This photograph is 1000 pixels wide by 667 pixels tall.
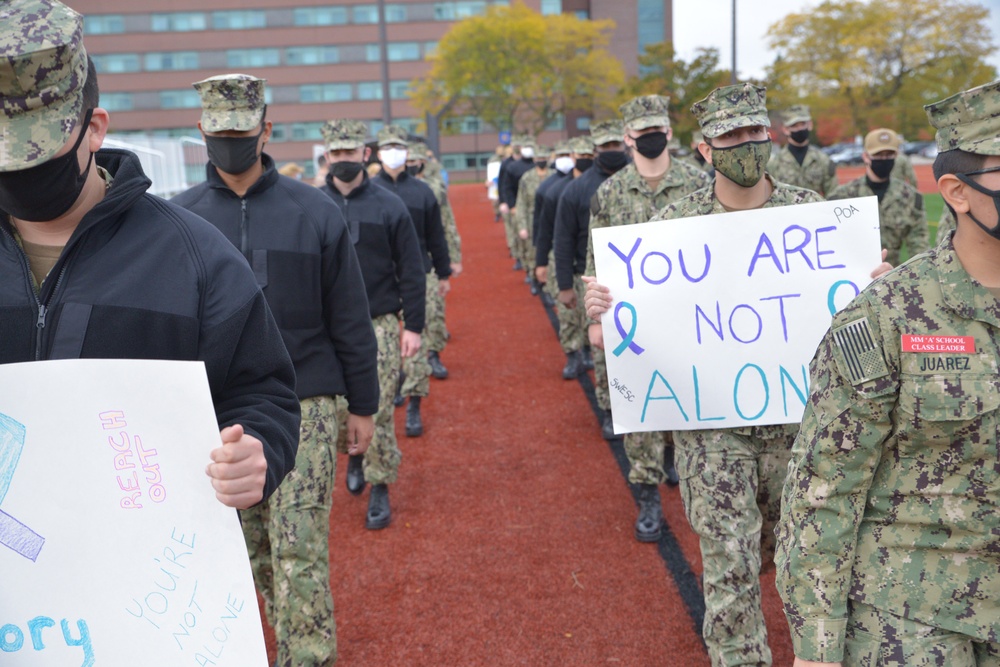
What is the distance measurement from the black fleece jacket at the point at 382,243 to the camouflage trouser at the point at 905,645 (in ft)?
13.8

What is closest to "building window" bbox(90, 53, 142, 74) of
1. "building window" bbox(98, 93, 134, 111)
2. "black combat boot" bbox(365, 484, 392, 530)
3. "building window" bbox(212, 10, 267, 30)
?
"building window" bbox(98, 93, 134, 111)

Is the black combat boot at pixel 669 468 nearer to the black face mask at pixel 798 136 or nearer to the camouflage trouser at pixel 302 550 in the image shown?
the camouflage trouser at pixel 302 550

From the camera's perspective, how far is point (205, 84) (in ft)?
12.5

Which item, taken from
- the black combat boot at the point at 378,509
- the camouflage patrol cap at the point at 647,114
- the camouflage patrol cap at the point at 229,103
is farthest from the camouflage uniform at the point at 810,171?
the camouflage patrol cap at the point at 229,103

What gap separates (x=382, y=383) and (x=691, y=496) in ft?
9.47

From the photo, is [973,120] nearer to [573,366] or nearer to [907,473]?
[907,473]

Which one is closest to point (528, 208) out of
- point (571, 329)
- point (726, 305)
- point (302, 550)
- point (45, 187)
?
point (571, 329)

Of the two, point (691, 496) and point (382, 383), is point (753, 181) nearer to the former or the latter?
point (691, 496)

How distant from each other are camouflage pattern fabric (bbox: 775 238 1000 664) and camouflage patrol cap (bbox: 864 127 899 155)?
6.66 m

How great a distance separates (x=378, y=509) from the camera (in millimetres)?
6055

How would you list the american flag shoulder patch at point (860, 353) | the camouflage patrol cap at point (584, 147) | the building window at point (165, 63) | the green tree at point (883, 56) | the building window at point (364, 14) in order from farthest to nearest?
the building window at point (165, 63) → the building window at point (364, 14) → the green tree at point (883, 56) → the camouflage patrol cap at point (584, 147) → the american flag shoulder patch at point (860, 353)

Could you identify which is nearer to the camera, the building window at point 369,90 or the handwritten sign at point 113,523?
the handwritten sign at point 113,523

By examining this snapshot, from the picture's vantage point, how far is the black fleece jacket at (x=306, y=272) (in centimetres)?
387

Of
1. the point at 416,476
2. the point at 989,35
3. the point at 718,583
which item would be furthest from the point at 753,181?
the point at 989,35
